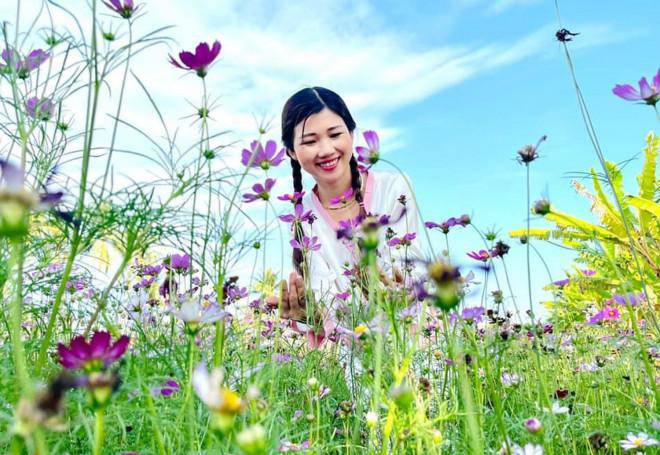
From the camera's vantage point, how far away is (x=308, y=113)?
7.56ft

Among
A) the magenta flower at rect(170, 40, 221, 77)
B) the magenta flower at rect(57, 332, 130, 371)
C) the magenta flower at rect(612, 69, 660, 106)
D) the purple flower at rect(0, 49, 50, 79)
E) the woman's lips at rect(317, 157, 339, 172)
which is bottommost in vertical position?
the magenta flower at rect(57, 332, 130, 371)

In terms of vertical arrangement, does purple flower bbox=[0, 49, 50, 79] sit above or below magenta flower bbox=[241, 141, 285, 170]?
above

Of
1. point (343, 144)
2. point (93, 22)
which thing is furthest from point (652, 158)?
point (93, 22)

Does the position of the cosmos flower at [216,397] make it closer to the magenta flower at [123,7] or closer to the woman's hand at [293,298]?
the magenta flower at [123,7]

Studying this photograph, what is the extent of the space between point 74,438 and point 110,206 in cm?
39

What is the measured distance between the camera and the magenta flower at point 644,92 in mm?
1242

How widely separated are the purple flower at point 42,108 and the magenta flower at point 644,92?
1.14 metres

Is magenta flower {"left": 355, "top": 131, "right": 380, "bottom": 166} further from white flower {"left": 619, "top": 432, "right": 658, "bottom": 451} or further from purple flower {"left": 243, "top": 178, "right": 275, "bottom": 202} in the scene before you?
white flower {"left": 619, "top": 432, "right": 658, "bottom": 451}

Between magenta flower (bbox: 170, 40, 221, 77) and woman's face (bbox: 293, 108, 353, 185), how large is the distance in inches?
50.1

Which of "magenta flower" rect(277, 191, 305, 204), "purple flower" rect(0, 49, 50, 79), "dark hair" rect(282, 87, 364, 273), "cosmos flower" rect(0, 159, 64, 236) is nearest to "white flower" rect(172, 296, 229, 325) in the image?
"cosmos flower" rect(0, 159, 64, 236)

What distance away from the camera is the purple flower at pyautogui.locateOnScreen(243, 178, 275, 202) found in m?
1.10

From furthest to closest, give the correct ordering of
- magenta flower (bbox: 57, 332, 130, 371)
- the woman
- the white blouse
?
the white blouse < the woman < magenta flower (bbox: 57, 332, 130, 371)

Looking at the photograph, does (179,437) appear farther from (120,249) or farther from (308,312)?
(308,312)

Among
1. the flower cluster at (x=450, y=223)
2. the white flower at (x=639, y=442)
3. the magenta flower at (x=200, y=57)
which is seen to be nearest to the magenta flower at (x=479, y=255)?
the flower cluster at (x=450, y=223)
